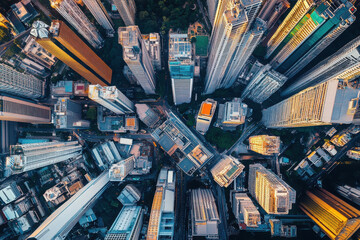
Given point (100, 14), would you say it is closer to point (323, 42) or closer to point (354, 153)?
point (323, 42)

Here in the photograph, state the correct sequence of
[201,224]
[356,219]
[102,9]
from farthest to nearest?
[102,9] < [201,224] < [356,219]

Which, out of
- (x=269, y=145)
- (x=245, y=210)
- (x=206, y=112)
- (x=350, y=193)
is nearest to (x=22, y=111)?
(x=206, y=112)

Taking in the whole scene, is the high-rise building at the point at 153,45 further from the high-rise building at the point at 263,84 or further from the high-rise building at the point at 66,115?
the high-rise building at the point at 263,84

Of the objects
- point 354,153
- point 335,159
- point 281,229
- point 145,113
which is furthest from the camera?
point 335,159

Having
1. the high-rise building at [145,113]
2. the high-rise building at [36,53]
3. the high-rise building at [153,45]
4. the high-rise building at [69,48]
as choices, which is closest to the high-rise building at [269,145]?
the high-rise building at [145,113]

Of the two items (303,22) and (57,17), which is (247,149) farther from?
(57,17)

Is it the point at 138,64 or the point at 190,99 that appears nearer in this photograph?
the point at 138,64

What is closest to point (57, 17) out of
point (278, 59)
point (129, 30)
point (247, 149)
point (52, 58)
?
point (52, 58)
